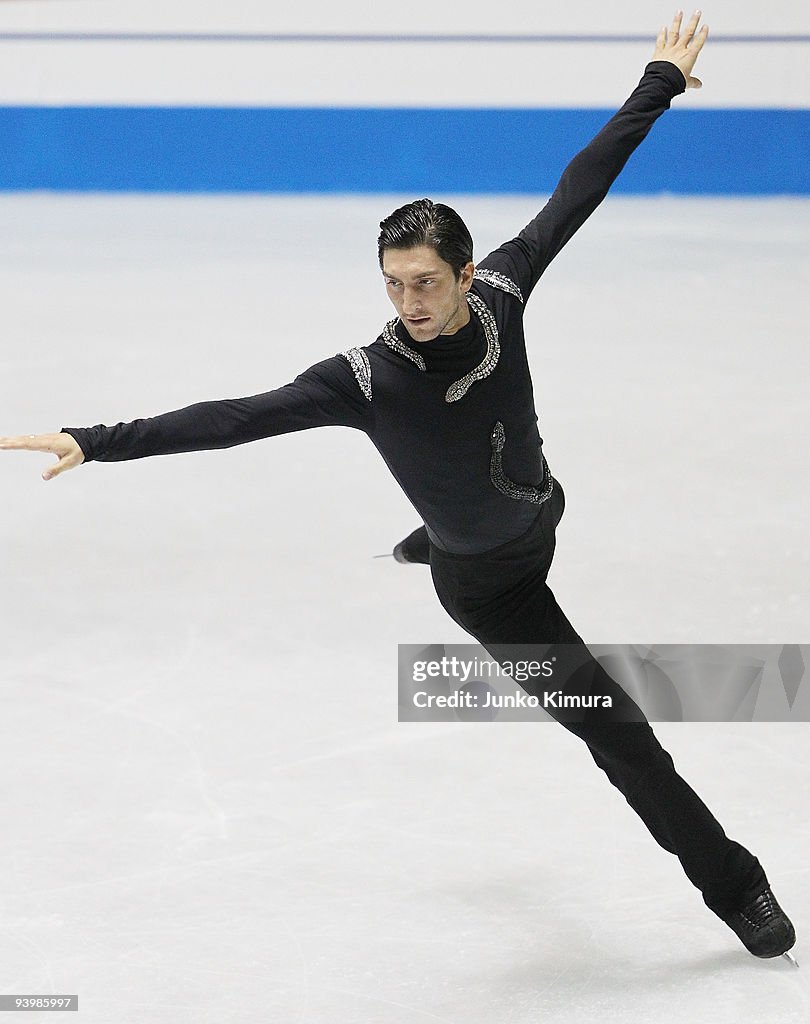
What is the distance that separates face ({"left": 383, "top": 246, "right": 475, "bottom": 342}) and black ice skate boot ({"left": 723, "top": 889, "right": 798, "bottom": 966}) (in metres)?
1.07

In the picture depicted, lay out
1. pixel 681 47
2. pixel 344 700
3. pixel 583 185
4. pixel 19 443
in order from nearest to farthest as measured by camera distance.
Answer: pixel 19 443 < pixel 583 185 < pixel 681 47 < pixel 344 700

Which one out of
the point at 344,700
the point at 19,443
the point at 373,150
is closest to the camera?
the point at 19,443

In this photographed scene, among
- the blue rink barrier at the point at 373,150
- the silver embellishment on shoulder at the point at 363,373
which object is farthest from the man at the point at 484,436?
the blue rink barrier at the point at 373,150

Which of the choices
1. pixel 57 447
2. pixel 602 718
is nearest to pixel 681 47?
pixel 602 718

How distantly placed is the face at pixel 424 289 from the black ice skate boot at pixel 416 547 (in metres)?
0.92

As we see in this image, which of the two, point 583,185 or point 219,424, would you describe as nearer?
point 219,424

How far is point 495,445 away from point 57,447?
0.66 metres

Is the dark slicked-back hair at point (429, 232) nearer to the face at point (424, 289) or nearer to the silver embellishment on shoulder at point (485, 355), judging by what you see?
the face at point (424, 289)

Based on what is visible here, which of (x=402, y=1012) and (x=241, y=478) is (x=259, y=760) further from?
(x=241, y=478)

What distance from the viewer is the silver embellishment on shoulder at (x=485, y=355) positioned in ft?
7.22

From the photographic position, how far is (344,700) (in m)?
3.31

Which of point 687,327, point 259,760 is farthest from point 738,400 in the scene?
point 259,760

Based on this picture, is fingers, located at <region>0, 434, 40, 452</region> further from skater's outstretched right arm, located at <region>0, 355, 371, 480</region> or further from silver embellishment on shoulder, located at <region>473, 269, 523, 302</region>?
silver embellishment on shoulder, located at <region>473, 269, 523, 302</region>

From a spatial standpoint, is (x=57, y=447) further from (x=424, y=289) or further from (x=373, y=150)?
(x=373, y=150)
